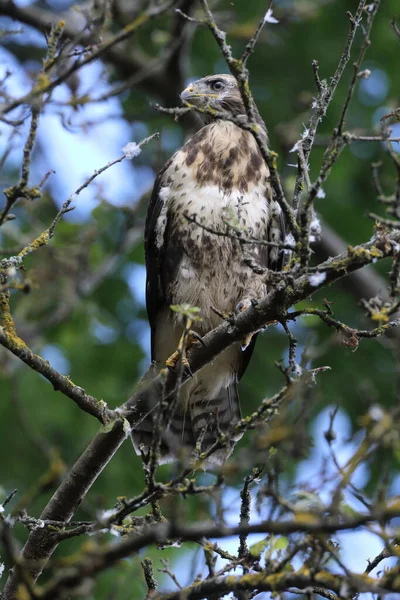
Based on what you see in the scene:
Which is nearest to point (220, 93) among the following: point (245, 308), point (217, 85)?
point (217, 85)

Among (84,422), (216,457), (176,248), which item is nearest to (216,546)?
(216,457)

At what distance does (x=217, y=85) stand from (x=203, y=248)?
1608mm

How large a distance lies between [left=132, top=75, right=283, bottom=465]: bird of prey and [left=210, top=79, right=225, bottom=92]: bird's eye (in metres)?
0.43

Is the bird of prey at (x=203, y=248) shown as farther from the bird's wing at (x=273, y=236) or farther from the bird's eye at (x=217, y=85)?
the bird's eye at (x=217, y=85)

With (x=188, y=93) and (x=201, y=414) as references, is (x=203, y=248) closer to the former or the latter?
(x=201, y=414)

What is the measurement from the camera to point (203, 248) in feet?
16.6

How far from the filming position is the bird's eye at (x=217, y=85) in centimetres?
608

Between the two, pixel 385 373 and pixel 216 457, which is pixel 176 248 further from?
pixel 385 373

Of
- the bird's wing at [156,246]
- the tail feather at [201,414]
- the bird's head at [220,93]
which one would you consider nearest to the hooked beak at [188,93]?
the bird's head at [220,93]

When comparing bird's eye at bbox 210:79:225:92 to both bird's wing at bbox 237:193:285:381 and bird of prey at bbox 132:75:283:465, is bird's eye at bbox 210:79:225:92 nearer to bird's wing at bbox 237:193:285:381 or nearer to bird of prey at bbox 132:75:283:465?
bird of prey at bbox 132:75:283:465

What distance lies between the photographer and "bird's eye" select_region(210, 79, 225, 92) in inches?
239

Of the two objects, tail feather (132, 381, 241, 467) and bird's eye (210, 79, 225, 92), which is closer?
tail feather (132, 381, 241, 467)

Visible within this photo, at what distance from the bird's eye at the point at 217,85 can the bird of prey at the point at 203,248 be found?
432 mm

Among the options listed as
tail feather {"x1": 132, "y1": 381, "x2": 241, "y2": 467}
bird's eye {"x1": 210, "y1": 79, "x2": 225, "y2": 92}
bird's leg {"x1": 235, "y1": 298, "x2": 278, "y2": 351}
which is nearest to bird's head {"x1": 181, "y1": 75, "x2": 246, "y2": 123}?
bird's eye {"x1": 210, "y1": 79, "x2": 225, "y2": 92}
